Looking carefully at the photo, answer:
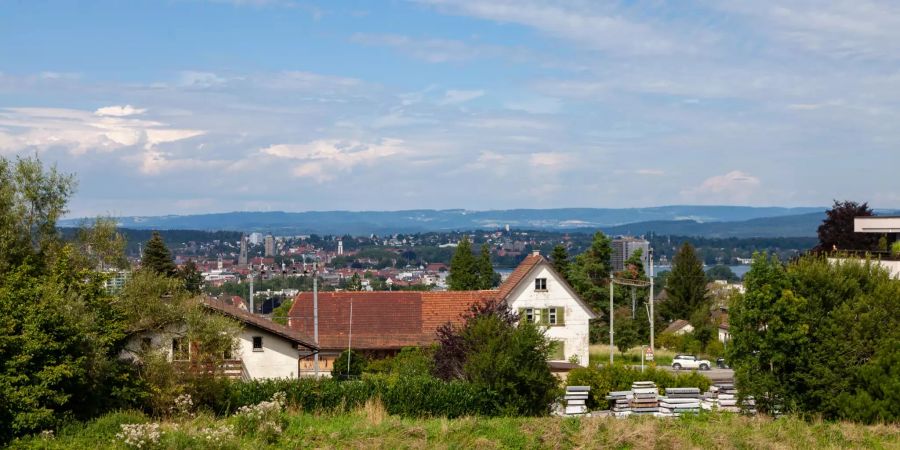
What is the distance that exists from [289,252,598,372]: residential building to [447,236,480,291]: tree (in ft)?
94.4

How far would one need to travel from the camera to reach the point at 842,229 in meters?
65.7

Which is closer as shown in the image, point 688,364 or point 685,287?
point 688,364

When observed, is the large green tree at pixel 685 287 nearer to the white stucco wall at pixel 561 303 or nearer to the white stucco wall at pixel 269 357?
the white stucco wall at pixel 561 303

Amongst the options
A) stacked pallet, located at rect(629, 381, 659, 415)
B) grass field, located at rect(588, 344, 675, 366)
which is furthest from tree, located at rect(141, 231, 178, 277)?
stacked pallet, located at rect(629, 381, 659, 415)

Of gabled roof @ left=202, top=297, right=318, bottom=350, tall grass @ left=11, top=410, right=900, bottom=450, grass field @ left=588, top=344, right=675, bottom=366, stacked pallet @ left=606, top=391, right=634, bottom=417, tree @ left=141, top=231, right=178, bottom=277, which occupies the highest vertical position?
tree @ left=141, top=231, right=178, bottom=277

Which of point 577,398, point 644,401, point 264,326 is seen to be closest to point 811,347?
point 644,401

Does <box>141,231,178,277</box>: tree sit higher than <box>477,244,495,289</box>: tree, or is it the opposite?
<box>141,231,178,277</box>: tree

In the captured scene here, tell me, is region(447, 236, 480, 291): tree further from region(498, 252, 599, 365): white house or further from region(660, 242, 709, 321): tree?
region(498, 252, 599, 365): white house

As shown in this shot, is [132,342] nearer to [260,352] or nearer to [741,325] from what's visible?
[260,352]

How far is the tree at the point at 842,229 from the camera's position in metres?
63.0

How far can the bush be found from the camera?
31328mm

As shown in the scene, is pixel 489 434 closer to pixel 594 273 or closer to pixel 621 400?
pixel 621 400

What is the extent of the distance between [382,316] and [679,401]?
2401 centimetres

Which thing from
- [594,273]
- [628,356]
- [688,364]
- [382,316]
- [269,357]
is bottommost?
[628,356]
